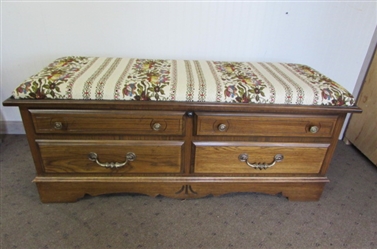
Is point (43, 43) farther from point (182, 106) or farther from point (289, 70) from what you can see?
point (289, 70)

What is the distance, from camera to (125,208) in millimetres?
1124

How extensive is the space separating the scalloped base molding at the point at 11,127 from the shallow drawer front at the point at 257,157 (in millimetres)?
1249

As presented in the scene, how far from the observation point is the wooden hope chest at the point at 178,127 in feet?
3.02

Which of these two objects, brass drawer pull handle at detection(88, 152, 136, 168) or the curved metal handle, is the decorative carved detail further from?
the curved metal handle

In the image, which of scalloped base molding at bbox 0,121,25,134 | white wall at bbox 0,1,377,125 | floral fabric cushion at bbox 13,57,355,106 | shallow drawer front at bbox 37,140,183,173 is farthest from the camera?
scalloped base molding at bbox 0,121,25,134

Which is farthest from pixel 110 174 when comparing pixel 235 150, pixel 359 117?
pixel 359 117

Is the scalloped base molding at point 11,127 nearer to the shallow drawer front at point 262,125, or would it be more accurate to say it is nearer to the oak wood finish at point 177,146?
the oak wood finish at point 177,146

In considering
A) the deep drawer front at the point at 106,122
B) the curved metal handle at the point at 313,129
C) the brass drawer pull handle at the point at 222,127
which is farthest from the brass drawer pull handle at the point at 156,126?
the curved metal handle at the point at 313,129

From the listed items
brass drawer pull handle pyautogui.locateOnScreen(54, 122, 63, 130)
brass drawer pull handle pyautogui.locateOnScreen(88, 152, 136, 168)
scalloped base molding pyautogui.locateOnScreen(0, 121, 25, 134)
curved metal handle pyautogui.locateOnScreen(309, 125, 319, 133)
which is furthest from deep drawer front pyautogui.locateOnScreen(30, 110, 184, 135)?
scalloped base molding pyautogui.locateOnScreen(0, 121, 25, 134)

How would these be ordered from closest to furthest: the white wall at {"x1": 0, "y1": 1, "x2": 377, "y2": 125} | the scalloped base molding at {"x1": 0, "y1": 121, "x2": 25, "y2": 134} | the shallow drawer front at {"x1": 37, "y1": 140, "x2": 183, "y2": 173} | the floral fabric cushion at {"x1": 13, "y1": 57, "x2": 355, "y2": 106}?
the floral fabric cushion at {"x1": 13, "y1": 57, "x2": 355, "y2": 106} → the shallow drawer front at {"x1": 37, "y1": 140, "x2": 183, "y2": 173} → the white wall at {"x1": 0, "y1": 1, "x2": 377, "y2": 125} → the scalloped base molding at {"x1": 0, "y1": 121, "x2": 25, "y2": 134}

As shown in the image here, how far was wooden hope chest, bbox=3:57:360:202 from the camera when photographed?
3.02 feet

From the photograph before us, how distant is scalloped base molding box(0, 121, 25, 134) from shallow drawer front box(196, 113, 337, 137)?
4.22 feet

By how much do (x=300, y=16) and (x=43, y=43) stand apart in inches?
55.7

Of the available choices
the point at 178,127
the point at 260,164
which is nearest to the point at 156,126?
the point at 178,127
